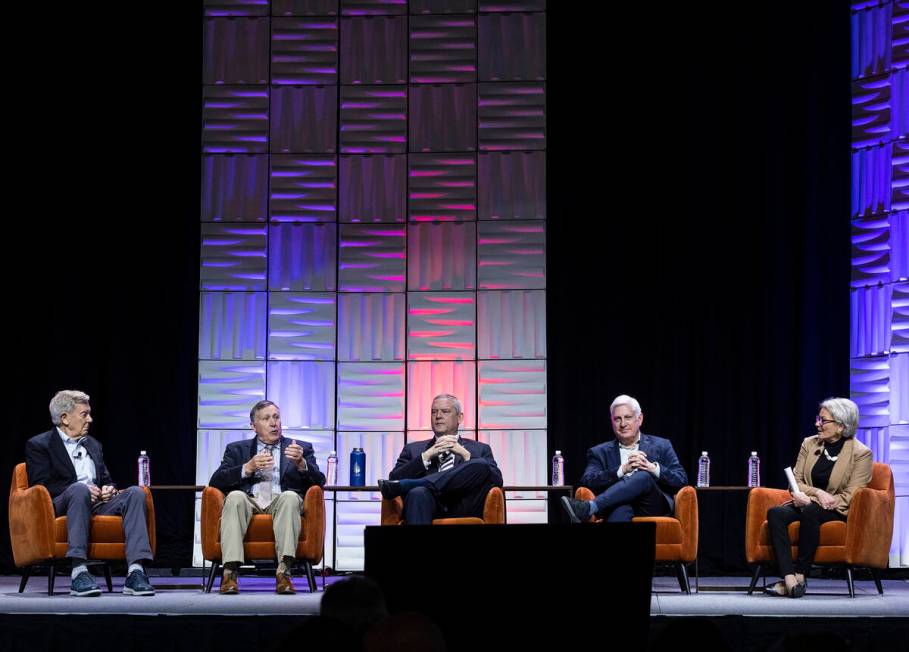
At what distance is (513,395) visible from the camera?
307 inches

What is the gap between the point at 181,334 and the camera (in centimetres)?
790

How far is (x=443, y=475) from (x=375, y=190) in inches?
94.7

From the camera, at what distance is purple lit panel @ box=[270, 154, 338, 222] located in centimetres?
801

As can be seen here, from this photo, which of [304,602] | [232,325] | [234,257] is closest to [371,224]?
[234,257]

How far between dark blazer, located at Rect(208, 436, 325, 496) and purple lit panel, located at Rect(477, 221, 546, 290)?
6.46 feet

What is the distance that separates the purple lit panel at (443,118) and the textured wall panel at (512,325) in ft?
3.32

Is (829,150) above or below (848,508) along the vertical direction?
above

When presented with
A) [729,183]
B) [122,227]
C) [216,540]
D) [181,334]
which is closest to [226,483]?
[216,540]

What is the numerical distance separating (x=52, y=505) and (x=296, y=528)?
1.19 m

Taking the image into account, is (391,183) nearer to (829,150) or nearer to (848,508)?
(829,150)

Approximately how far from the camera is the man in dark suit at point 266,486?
20.0ft

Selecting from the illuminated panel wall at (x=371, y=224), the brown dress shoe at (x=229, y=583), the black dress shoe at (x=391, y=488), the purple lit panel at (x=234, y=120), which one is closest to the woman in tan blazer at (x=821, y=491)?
the black dress shoe at (x=391, y=488)

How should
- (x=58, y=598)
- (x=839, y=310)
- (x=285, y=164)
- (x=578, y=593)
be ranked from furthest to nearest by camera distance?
(x=285, y=164) < (x=839, y=310) < (x=58, y=598) < (x=578, y=593)

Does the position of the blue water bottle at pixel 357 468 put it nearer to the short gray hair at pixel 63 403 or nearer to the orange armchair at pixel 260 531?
the orange armchair at pixel 260 531
